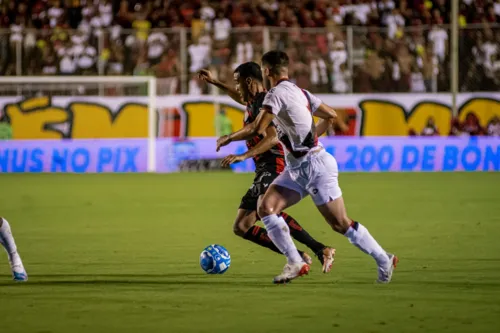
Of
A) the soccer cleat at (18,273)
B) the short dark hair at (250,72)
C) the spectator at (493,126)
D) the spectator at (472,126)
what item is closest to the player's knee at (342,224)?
the short dark hair at (250,72)

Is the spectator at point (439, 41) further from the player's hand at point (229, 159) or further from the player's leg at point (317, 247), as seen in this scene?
the player's hand at point (229, 159)

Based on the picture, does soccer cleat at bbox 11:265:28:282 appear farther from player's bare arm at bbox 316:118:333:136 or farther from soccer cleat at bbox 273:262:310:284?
player's bare arm at bbox 316:118:333:136

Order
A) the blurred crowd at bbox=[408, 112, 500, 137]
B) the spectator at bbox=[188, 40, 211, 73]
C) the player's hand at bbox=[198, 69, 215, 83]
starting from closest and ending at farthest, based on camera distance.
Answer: the player's hand at bbox=[198, 69, 215, 83], the spectator at bbox=[188, 40, 211, 73], the blurred crowd at bbox=[408, 112, 500, 137]

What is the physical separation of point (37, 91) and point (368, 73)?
933 centimetres

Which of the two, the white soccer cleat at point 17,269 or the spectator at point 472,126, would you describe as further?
the spectator at point 472,126

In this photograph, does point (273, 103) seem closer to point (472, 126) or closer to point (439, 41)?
point (439, 41)

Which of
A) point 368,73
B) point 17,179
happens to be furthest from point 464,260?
point 368,73

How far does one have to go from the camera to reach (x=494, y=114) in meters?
30.9

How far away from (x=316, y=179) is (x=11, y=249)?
2.75 m

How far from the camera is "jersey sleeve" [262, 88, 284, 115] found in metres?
8.91

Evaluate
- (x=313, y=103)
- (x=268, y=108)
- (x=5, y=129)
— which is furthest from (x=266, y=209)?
(x=5, y=129)

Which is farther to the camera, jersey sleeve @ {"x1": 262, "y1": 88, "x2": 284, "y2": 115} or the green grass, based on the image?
jersey sleeve @ {"x1": 262, "y1": 88, "x2": 284, "y2": 115}

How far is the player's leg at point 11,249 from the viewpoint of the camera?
30.9 ft

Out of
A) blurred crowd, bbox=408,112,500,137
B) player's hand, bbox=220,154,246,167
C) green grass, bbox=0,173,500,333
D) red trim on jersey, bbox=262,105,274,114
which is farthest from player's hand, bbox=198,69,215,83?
blurred crowd, bbox=408,112,500,137
